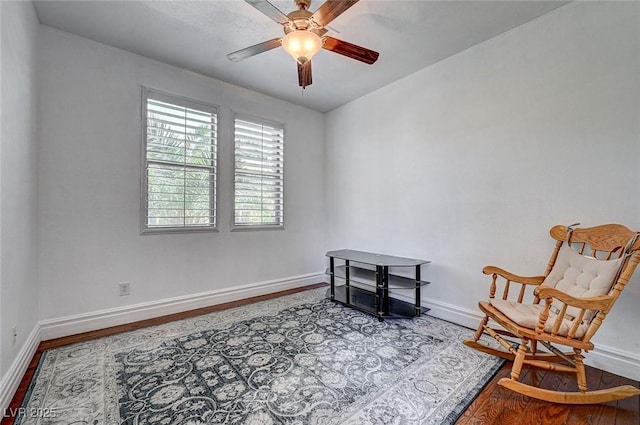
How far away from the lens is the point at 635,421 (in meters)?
1.50

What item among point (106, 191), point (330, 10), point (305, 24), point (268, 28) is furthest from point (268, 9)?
point (106, 191)

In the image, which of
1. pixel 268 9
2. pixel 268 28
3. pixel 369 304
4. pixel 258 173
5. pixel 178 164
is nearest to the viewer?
pixel 268 9

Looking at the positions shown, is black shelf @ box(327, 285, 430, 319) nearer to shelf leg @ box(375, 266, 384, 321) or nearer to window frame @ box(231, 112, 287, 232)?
shelf leg @ box(375, 266, 384, 321)

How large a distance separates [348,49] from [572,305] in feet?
7.06

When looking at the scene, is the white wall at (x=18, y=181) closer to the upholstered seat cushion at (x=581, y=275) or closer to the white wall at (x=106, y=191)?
the white wall at (x=106, y=191)

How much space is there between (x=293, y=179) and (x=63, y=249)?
2613 millimetres

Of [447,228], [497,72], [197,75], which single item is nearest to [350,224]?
[447,228]

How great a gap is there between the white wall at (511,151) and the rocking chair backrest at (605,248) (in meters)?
0.16

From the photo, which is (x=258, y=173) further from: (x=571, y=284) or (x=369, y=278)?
(x=571, y=284)

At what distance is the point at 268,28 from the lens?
2447 mm

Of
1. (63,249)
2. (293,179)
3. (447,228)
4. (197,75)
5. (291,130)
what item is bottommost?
(63,249)

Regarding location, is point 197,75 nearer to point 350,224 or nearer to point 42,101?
point 42,101

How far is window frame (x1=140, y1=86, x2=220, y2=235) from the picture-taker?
9.48ft

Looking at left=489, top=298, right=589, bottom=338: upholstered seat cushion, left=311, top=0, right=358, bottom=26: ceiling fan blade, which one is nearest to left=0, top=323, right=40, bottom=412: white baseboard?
left=311, top=0, right=358, bottom=26: ceiling fan blade
